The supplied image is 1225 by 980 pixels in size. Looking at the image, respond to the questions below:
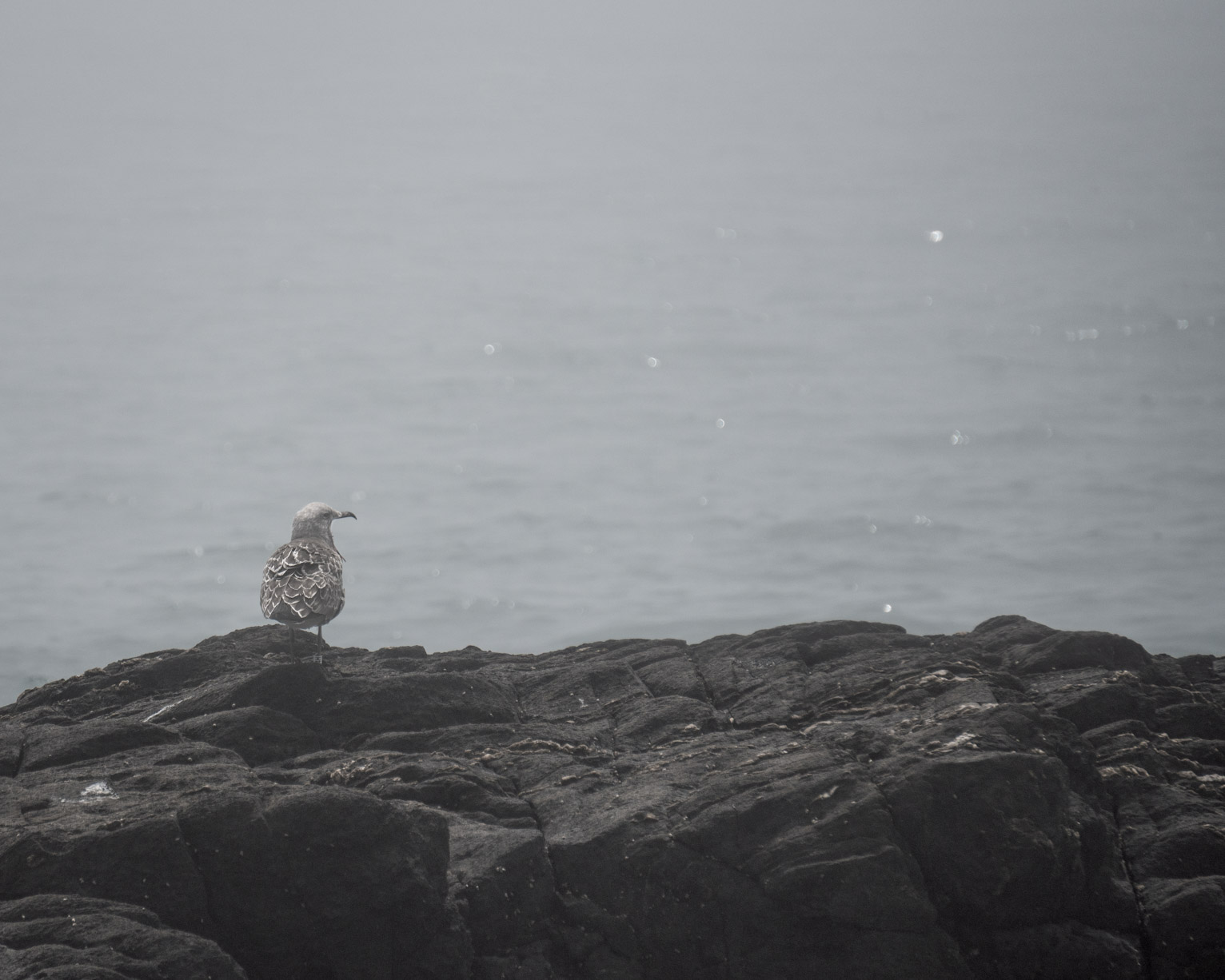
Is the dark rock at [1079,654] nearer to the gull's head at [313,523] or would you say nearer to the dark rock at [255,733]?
the dark rock at [255,733]

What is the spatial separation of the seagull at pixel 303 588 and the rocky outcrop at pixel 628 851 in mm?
1949

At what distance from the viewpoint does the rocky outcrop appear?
9.80 meters

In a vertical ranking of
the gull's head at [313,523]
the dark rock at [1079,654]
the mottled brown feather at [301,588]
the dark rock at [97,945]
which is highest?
the gull's head at [313,523]

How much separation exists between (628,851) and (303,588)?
566 centimetres

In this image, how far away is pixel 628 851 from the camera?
10.5 m

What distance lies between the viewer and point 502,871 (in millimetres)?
10375

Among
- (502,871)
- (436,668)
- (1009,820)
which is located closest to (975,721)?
(1009,820)

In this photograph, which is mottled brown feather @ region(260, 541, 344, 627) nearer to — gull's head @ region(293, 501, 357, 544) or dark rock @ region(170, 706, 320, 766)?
gull's head @ region(293, 501, 357, 544)

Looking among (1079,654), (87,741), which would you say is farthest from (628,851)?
(1079,654)

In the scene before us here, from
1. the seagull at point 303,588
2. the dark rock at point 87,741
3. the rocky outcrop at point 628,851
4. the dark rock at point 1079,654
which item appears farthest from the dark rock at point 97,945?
the dark rock at point 1079,654

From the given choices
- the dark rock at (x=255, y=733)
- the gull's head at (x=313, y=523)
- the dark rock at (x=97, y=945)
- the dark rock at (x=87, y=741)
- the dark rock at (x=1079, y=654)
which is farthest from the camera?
the gull's head at (x=313, y=523)

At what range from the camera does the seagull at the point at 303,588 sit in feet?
46.5

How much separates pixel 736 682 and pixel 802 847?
143 inches

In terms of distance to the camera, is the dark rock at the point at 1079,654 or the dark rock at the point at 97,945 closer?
the dark rock at the point at 97,945
